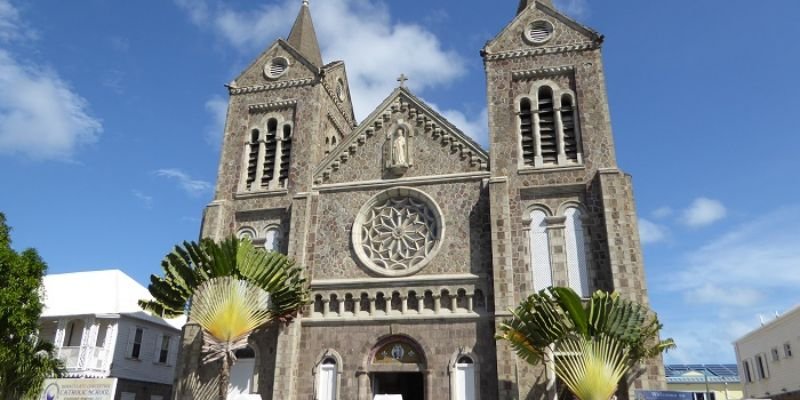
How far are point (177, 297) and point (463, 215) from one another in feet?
35.2

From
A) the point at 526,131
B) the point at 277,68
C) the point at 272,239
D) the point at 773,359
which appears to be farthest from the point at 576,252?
the point at 773,359

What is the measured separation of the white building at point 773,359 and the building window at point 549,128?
16.3 m

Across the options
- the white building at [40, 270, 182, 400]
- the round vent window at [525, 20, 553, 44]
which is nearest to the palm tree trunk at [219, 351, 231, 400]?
the white building at [40, 270, 182, 400]

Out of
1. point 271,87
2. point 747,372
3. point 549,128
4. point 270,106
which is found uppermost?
point 271,87

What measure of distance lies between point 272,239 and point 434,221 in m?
6.99

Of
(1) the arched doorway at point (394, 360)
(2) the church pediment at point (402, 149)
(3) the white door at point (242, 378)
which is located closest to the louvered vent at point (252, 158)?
(2) the church pediment at point (402, 149)

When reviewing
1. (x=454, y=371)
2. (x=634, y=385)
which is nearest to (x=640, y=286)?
(x=634, y=385)

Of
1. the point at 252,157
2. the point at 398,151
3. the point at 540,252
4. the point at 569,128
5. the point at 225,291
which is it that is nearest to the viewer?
the point at 225,291

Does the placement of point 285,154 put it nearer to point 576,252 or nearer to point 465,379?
point 465,379

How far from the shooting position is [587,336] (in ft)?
58.5

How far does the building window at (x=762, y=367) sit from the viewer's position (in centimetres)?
3538

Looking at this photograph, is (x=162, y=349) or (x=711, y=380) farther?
(x=711, y=380)

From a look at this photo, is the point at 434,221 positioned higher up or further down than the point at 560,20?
further down

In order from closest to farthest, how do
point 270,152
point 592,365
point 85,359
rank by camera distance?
point 592,365, point 270,152, point 85,359
